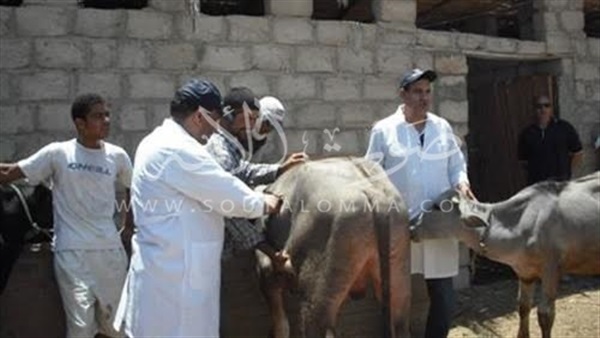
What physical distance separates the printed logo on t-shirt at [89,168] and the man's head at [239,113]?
78 centimetres

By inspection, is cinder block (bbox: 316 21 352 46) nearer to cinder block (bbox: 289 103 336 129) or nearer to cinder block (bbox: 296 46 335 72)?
cinder block (bbox: 296 46 335 72)

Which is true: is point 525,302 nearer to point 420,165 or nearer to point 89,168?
point 420,165

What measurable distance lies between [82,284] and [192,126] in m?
1.36

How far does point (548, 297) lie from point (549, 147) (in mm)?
2946

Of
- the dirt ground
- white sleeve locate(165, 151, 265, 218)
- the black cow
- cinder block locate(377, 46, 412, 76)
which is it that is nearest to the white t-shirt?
the black cow

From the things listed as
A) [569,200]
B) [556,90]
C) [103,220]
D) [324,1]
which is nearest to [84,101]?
→ [103,220]

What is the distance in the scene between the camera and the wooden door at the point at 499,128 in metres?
8.88

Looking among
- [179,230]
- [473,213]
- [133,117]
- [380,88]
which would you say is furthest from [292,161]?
[380,88]

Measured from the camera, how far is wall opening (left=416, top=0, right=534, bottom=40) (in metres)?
9.10

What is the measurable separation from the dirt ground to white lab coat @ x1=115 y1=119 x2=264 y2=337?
3.81 m

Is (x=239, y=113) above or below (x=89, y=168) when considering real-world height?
above

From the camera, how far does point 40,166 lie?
4.23 meters

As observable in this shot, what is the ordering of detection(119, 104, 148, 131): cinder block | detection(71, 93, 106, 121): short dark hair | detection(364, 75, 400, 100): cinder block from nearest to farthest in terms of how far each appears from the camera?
detection(71, 93, 106, 121): short dark hair → detection(119, 104, 148, 131): cinder block → detection(364, 75, 400, 100): cinder block

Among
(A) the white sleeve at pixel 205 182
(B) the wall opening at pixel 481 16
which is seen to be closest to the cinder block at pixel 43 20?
Result: (A) the white sleeve at pixel 205 182
